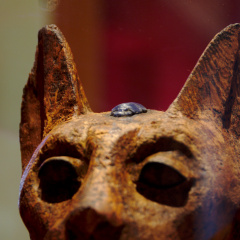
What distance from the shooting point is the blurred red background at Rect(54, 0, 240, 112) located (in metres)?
1.48

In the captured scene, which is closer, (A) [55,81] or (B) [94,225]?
(B) [94,225]

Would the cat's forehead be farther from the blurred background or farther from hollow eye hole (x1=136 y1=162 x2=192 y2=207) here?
the blurred background

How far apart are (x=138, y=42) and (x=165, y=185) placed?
0.79 metres

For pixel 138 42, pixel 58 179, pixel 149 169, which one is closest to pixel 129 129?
pixel 149 169

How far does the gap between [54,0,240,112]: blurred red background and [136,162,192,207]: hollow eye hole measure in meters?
0.63

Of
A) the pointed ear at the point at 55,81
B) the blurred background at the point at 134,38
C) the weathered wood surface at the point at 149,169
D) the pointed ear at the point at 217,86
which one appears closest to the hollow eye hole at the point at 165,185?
the weathered wood surface at the point at 149,169

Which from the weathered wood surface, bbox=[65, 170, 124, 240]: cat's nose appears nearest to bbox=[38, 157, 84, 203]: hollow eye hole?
the weathered wood surface

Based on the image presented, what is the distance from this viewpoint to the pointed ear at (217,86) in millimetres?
1148

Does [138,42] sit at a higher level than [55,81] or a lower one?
higher

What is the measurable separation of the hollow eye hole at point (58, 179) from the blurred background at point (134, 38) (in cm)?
62

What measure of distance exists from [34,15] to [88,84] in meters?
0.42

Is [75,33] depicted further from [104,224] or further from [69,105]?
[104,224]

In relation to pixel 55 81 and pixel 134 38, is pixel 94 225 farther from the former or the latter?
pixel 134 38

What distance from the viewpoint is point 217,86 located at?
46.2 inches
